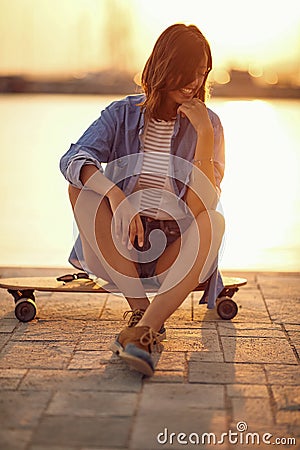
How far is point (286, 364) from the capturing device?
274cm

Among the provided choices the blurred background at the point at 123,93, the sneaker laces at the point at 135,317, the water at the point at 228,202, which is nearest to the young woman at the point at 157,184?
the sneaker laces at the point at 135,317

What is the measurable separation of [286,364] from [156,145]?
846 millimetres

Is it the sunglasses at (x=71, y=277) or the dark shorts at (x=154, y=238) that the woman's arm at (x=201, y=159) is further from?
the sunglasses at (x=71, y=277)

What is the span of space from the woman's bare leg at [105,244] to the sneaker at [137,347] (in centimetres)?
26

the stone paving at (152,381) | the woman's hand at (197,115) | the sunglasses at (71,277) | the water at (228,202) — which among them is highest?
the water at (228,202)

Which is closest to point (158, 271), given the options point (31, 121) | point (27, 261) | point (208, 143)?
point (208, 143)

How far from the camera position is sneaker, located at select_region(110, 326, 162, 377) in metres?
2.52

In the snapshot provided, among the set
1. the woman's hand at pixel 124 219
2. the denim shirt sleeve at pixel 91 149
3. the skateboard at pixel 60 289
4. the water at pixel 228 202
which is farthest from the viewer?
the water at pixel 228 202

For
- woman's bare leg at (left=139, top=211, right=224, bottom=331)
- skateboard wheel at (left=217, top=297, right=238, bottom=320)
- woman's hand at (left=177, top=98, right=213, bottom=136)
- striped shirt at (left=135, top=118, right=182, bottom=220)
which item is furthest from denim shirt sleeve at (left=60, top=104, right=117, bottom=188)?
skateboard wheel at (left=217, top=297, right=238, bottom=320)

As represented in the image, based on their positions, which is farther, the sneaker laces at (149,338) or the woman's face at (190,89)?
the woman's face at (190,89)

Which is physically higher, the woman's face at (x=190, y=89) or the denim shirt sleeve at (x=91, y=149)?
the woman's face at (x=190, y=89)

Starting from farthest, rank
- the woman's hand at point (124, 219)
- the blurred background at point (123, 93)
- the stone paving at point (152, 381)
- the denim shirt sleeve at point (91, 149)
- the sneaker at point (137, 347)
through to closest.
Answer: the blurred background at point (123, 93) → the denim shirt sleeve at point (91, 149) → the woman's hand at point (124, 219) → the sneaker at point (137, 347) → the stone paving at point (152, 381)

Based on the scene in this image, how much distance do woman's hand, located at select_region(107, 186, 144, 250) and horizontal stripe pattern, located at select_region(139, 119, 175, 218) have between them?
21cm

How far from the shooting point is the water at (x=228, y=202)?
487cm
